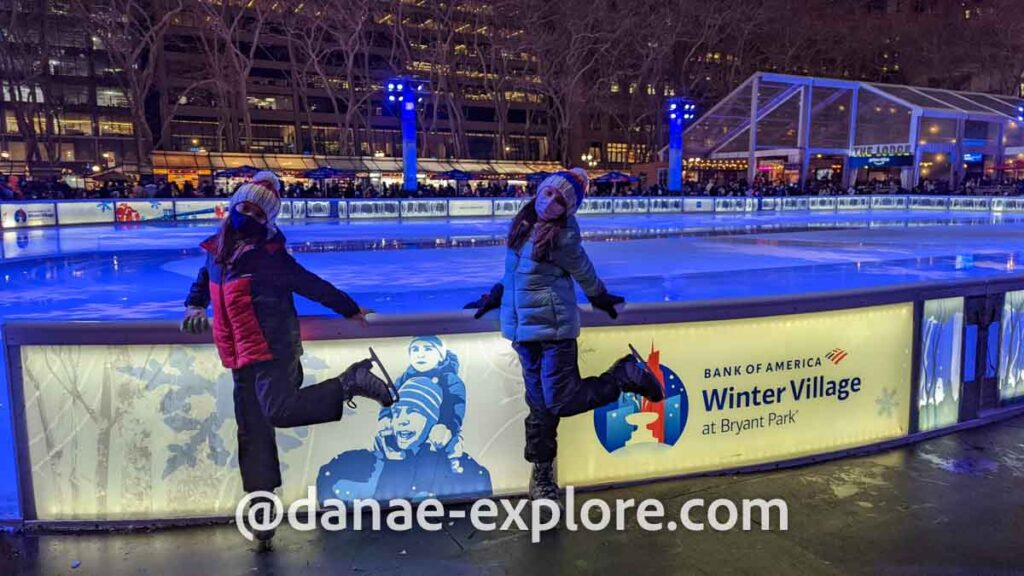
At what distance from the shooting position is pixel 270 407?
2941mm

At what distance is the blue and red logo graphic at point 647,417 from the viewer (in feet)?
12.0

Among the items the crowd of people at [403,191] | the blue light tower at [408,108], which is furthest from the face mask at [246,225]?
the blue light tower at [408,108]

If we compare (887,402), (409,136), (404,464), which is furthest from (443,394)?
(409,136)

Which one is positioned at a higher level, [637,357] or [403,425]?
[637,357]

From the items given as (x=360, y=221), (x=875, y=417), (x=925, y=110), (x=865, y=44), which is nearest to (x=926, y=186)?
(x=925, y=110)

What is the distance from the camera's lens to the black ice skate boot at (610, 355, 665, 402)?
3.32 m

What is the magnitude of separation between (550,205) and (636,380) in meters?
0.88

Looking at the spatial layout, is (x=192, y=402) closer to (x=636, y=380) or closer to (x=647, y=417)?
(x=636, y=380)

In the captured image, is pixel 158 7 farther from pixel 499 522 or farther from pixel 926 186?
pixel 499 522

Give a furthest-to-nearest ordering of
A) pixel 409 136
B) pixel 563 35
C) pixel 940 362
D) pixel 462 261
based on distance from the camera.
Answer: pixel 563 35 < pixel 409 136 < pixel 462 261 < pixel 940 362

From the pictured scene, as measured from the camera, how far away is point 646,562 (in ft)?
9.70

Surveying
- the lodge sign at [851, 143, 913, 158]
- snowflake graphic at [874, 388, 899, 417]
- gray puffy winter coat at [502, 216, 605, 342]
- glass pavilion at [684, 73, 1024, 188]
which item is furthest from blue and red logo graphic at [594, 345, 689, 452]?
the lodge sign at [851, 143, 913, 158]

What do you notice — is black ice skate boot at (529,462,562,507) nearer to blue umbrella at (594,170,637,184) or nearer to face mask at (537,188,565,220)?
face mask at (537,188,565,220)

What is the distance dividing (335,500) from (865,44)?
57786mm
